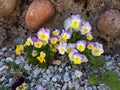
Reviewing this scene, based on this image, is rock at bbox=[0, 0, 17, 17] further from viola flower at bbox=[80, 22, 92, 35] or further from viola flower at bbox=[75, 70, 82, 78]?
viola flower at bbox=[75, 70, 82, 78]

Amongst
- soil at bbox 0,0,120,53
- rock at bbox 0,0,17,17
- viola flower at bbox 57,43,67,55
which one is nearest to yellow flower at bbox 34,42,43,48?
viola flower at bbox 57,43,67,55

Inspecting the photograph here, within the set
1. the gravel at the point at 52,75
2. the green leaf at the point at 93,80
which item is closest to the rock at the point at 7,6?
the gravel at the point at 52,75

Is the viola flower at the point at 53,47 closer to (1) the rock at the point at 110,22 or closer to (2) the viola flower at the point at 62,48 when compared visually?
(2) the viola flower at the point at 62,48

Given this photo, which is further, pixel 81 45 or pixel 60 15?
pixel 60 15

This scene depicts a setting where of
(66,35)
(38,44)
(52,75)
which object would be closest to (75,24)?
(66,35)

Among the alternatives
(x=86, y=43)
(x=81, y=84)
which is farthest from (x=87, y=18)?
(x=81, y=84)

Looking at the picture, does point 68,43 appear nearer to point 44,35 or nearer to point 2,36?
point 44,35
